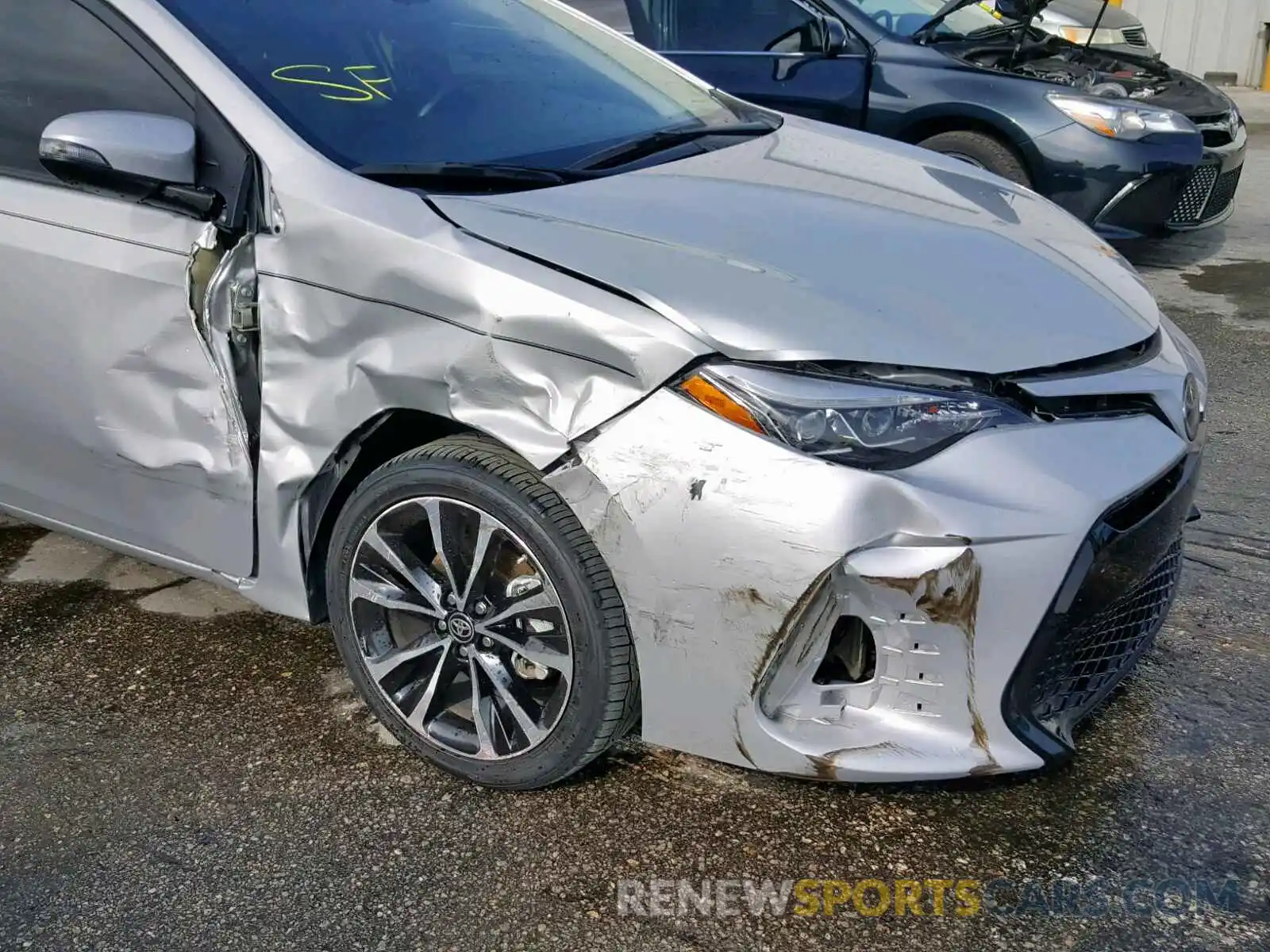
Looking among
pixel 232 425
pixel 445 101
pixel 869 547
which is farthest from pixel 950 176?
pixel 232 425

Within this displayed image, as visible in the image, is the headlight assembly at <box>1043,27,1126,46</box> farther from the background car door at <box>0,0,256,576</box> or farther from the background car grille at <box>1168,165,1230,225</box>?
the background car door at <box>0,0,256,576</box>

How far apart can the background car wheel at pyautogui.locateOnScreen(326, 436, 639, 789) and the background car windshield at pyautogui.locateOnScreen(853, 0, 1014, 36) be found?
502 cm

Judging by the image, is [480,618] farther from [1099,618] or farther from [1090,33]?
[1090,33]

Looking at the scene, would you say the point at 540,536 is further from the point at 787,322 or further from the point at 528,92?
the point at 528,92

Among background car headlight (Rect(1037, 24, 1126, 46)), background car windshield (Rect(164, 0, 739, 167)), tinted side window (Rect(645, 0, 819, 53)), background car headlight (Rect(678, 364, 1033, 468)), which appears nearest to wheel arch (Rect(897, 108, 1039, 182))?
tinted side window (Rect(645, 0, 819, 53))

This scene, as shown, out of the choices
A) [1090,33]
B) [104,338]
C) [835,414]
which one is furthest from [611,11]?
[835,414]

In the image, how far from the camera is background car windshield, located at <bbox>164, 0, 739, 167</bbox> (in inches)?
103

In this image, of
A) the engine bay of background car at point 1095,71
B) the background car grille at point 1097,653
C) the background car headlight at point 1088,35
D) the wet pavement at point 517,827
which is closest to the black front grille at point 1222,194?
the engine bay of background car at point 1095,71

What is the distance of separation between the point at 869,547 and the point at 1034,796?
818 millimetres

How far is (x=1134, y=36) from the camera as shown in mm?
9047

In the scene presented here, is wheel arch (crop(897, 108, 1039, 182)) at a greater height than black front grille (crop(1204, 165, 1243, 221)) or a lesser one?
greater

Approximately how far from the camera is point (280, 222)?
95.7 inches

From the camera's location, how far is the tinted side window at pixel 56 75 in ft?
8.79

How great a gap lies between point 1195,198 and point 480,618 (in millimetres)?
5388
